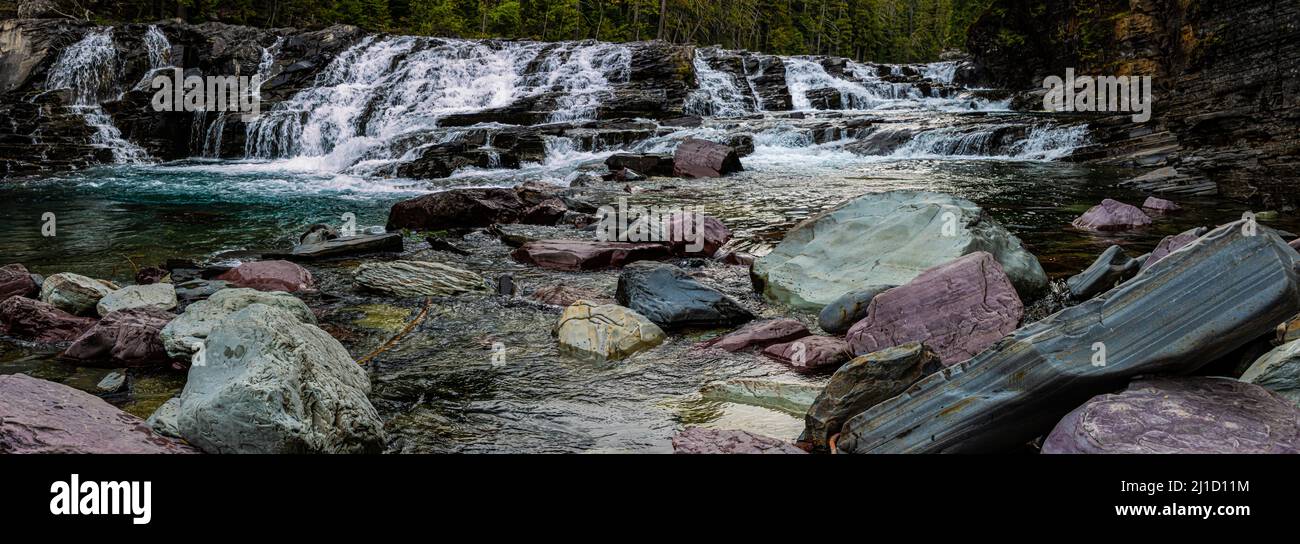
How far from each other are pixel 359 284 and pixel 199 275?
1.79 meters

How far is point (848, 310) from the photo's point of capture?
5.52 metres

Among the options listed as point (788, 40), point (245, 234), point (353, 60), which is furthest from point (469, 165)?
point (788, 40)

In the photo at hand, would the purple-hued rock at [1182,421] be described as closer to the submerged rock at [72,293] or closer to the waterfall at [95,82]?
the submerged rock at [72,293]

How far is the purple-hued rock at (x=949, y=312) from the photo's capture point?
14.6ft

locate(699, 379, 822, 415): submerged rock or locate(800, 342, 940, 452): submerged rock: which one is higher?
locate(800, 342, 940, 452): submerged rock

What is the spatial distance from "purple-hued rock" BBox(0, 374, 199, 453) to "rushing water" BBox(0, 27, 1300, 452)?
2.63 ft

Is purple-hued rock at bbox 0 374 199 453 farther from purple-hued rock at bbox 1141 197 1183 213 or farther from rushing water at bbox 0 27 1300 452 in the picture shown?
purple-hued rock at bbox 1141 197 1183 213

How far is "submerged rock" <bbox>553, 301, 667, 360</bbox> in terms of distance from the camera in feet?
16.7

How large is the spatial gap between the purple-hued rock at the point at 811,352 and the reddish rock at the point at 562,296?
1795 mm

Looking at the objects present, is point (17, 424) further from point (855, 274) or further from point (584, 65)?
point (584, 65)

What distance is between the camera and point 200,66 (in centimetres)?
2850

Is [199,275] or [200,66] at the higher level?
[200,66]

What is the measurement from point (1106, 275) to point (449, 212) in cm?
793

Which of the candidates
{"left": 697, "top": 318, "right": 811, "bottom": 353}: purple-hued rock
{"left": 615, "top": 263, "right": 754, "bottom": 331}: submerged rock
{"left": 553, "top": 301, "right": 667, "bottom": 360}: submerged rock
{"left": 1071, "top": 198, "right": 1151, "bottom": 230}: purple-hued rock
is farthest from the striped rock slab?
{"left": 1071, "top": 198, "right": 1151, "bottom": 230}: purple-hued rock
